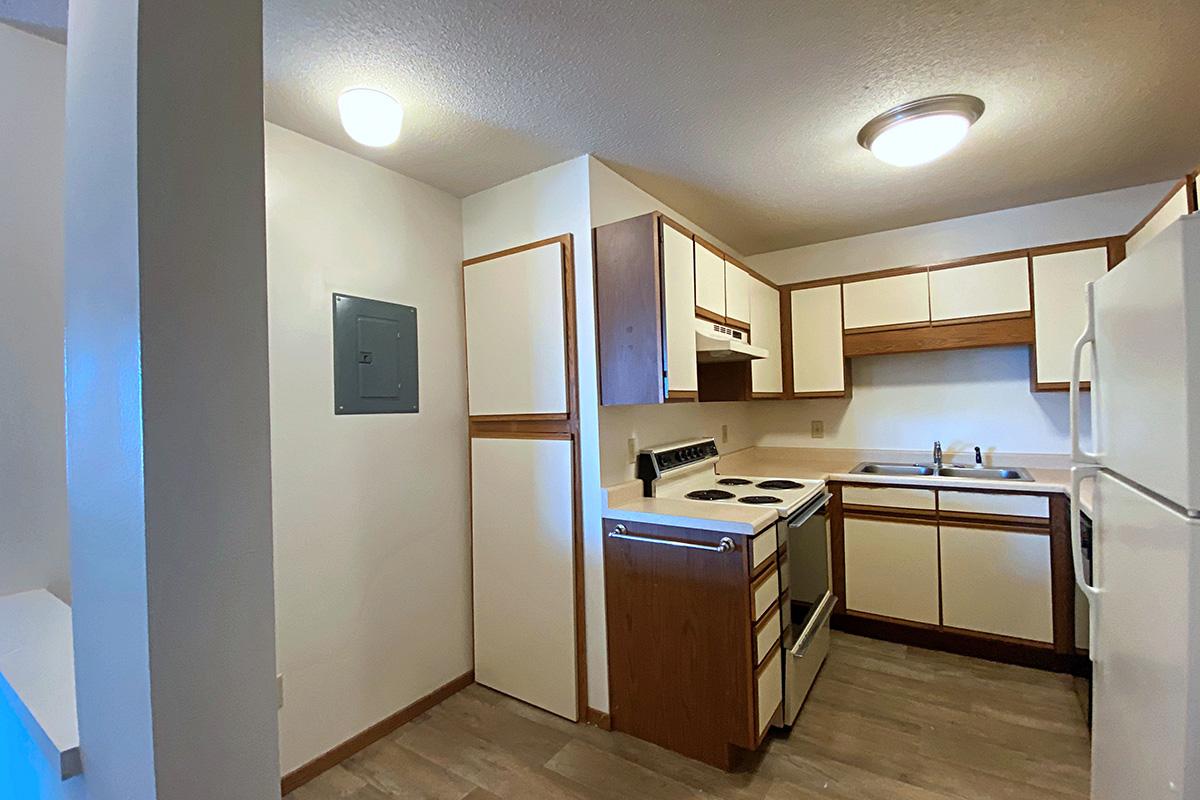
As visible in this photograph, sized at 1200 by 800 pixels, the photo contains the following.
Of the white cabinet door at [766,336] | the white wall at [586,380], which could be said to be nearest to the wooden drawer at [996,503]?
the white cabinet door at [766,336]

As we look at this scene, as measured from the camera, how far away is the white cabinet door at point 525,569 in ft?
7.36

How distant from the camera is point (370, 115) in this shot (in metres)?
1.68

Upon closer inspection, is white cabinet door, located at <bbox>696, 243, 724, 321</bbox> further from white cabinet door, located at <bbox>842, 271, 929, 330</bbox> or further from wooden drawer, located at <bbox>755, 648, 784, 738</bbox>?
wooden drawer, located at <bbox>755, 648, 784, 738</bbox>

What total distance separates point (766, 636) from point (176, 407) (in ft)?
6.43

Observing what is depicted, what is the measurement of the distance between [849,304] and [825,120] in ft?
5.11

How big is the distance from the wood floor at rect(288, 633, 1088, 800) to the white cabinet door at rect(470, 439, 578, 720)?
14cm

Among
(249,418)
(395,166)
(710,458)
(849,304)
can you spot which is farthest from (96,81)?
(849,304)

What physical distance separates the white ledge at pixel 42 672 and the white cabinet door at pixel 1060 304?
12.6ft

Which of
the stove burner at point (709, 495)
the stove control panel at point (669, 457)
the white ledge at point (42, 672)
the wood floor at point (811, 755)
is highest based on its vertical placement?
the stove control panel at point (669, 457)

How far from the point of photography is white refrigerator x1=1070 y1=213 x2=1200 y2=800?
0.84m

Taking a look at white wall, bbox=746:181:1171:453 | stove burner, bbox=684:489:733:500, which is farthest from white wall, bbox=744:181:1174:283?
stove burner, bbox=684:489:733:500

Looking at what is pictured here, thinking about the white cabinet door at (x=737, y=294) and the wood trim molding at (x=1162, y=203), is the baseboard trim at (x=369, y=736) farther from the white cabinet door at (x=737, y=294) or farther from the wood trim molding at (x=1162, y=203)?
the wood trim molding at (x=1162, y=203)

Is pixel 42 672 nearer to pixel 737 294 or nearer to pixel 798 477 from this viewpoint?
pixel 737 294

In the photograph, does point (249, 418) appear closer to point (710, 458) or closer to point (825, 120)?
point (825, 120)
